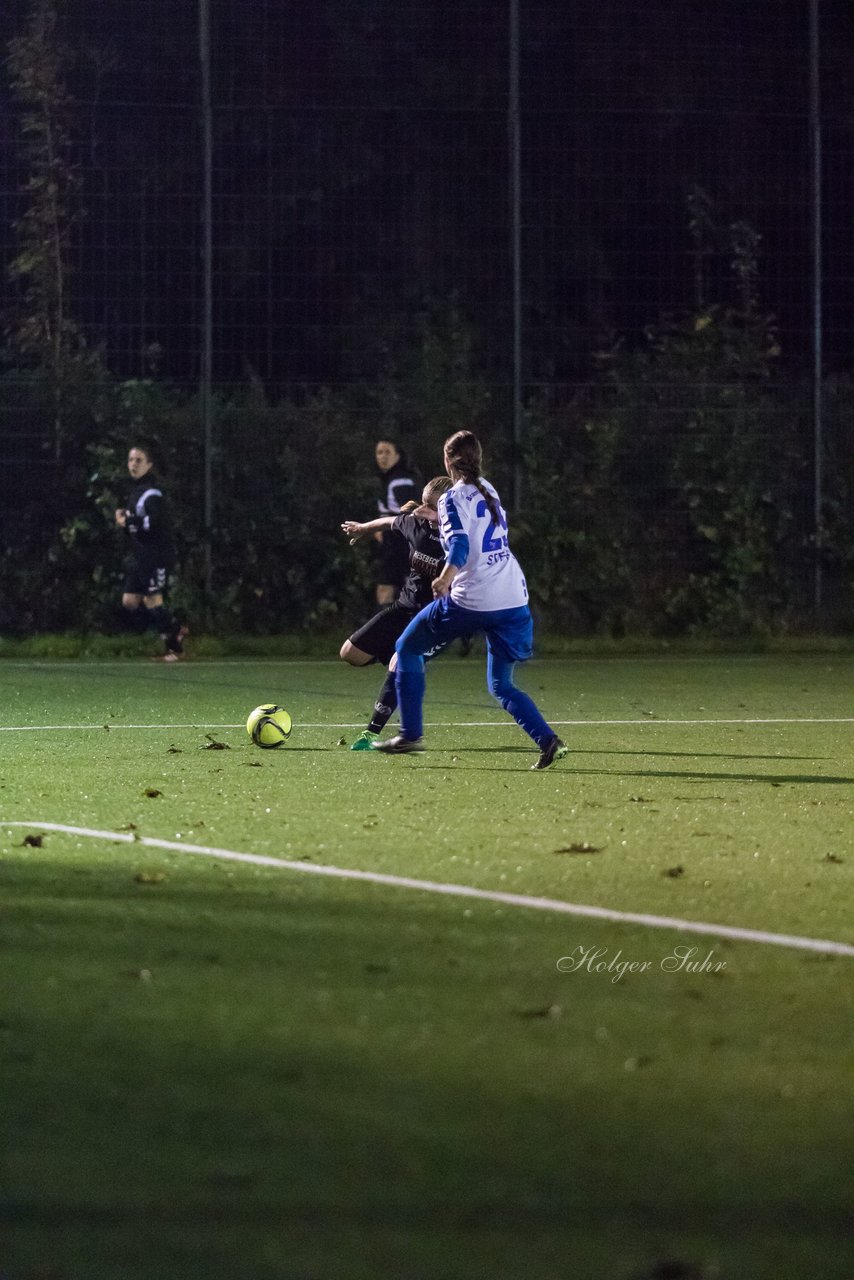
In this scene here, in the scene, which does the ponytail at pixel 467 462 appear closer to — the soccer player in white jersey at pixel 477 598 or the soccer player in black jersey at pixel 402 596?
the soccer player in white jersey at pixel 477 598

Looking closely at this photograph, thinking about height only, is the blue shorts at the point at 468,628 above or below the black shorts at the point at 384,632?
above

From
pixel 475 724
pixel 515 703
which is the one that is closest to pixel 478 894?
pixel 515 703

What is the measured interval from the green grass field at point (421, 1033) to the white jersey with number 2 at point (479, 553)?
3.35 feet

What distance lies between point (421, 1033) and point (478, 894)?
207 centimetres

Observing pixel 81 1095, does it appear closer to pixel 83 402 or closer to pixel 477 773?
pixel 477 773

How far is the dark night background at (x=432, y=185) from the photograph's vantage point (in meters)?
24.2

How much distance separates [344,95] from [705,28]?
166 inches

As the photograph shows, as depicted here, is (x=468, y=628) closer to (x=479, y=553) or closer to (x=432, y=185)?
(x=479, y=553)

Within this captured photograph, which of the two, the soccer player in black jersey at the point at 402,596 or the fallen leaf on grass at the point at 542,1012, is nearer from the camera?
the fallen leaf on grass at the point at 542,1012

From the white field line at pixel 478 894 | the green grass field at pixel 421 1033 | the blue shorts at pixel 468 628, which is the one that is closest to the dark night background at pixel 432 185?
the blue shorts at pixel 468 628

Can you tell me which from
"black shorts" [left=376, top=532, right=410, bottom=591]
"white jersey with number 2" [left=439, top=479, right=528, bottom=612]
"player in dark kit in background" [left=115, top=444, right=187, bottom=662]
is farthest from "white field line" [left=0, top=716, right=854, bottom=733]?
"player in dark kit in background" [left=115, top=444, right=187, bottom=662]

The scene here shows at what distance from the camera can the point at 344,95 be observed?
25531mm

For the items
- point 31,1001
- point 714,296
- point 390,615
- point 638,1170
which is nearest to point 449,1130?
point 638,1170

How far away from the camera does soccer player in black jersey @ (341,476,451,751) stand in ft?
42.3
